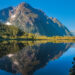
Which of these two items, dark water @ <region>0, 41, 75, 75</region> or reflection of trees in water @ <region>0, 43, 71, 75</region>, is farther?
reflection of trees in water @ <region>0, 43, 71, 75</region>

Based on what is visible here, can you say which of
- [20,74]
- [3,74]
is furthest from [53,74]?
[3,74]

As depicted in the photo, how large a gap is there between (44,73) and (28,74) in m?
3.33

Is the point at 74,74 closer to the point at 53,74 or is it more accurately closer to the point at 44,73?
the point at 53,74

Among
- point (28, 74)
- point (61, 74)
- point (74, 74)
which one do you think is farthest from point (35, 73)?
point (74, 74)

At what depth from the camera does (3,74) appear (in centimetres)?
2455

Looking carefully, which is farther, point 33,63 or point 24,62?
point 24,62

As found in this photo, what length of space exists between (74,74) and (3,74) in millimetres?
12715

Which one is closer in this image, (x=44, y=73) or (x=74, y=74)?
(x=74, y=74)

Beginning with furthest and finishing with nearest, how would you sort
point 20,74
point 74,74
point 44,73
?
1. point 44,73
2. point 20,74
3. point 74,74

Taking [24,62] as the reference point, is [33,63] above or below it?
below

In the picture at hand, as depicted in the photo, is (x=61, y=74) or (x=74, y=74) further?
(x=61, y=74)

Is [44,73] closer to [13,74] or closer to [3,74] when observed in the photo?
[13,74]

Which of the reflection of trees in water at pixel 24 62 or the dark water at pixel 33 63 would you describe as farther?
the reflection of trees in water at pixel 24 62

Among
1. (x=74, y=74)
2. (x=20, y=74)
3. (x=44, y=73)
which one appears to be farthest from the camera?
(x=44, y=73)
